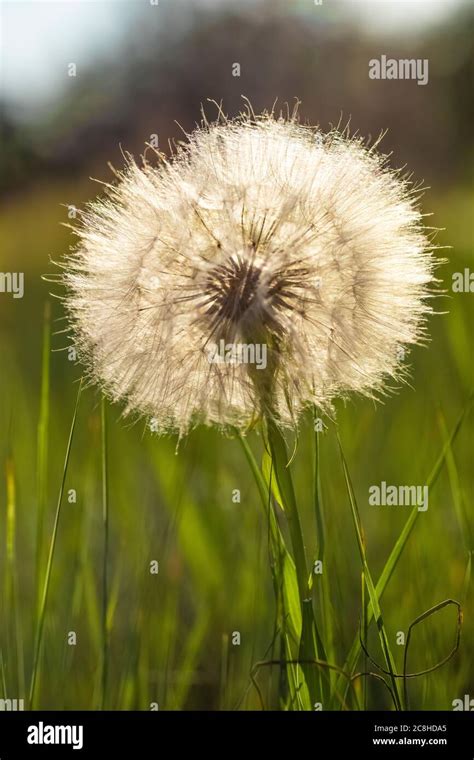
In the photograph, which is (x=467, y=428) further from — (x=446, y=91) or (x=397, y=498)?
(x=446, y=91)

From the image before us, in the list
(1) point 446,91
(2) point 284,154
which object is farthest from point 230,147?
(1) point 446,91

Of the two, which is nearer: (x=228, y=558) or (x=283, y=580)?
(x=283, y=580)

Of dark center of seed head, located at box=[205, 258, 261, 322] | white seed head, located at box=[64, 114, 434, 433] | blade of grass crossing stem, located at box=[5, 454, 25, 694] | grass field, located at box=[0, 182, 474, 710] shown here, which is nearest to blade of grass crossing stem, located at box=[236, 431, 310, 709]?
grass field, located at box=[0, 182, 474, 710]

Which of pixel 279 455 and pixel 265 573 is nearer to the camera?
pixel 279 455
